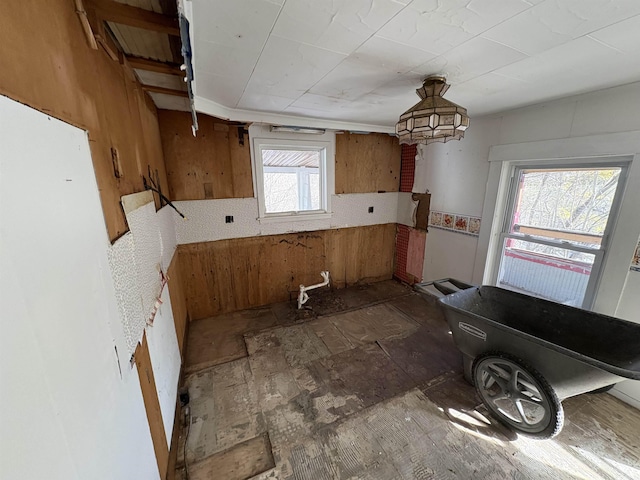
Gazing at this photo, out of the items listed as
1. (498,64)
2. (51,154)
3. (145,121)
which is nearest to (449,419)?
(498,64)

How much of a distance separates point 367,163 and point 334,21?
8.35 feet

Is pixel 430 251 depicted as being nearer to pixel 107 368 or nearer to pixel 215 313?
pixel 215 313

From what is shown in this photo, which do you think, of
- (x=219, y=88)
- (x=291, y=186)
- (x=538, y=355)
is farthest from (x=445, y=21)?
(x=291, y=186)

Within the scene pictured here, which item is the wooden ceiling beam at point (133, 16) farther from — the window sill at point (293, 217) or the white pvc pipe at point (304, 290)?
the white pvc pipe at point (304, 290)

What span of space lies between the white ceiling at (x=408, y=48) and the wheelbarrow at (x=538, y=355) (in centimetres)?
152

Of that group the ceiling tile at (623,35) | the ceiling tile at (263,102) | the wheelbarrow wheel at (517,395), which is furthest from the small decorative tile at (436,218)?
the ceiling tile at (263,102)

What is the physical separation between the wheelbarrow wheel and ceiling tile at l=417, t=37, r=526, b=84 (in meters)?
1.74

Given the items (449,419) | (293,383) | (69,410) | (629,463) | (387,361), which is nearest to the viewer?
(69,410)

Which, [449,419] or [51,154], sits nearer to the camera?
[51,154]

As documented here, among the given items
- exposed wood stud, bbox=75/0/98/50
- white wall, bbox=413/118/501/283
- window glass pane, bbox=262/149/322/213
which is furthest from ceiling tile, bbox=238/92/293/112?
white wall, bbox=413/118/501/283

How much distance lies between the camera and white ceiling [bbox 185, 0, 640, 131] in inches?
38.4

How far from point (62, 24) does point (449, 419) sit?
8.97ft

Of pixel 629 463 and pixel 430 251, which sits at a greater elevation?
pixel 430 251

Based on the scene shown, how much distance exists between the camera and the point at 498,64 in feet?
4.60
